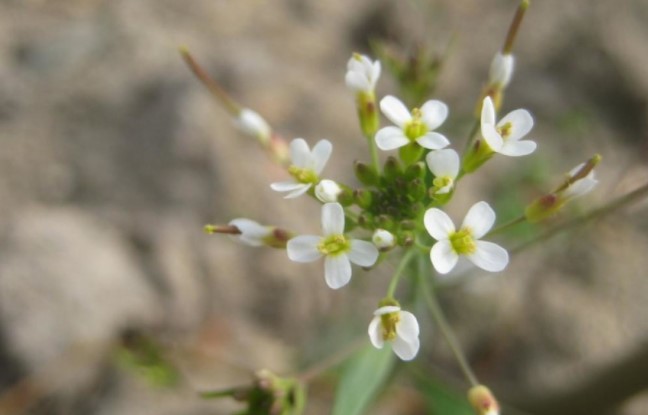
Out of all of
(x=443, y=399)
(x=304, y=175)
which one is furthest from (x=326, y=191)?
(x=443, y=399)

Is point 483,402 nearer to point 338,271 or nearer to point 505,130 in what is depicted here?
point 338,271

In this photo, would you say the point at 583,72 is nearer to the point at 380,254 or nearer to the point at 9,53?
the point at 380,254

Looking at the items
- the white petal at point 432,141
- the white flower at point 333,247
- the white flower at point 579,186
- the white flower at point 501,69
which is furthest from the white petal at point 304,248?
the white flower at point 501,69

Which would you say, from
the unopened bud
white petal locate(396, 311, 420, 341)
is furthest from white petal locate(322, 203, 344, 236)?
the unopened bud

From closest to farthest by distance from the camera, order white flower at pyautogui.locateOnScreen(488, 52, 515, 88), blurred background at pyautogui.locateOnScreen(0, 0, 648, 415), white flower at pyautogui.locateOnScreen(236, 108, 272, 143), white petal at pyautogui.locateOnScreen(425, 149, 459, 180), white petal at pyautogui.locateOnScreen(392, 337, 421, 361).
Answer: white petal at pyautogui.locateOnScreen(392, 337, 421, 361)
white petal at pyautogui.locateOnScreen(425, 149, 459, 180)
white flower at pyautogui.locateOnScreen(488, 52, 515, 88)
white flower at pyautogui.locateOnScreen(236, 108, 272, 143)
blurred background at pyautogui.locateOnScreen(0, 0, 648, 415)

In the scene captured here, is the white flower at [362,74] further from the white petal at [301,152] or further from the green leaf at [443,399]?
the green leaf at [443,399]

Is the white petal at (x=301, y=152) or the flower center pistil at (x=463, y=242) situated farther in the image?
the white petal at (x=301, y=152)

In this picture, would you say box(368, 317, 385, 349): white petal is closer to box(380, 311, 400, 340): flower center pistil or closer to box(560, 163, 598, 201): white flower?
box(380, 311, 400, 340): flower center pistil

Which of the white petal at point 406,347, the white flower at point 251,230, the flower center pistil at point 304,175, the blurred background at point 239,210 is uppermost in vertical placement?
the flower center pistil at point 304,175
